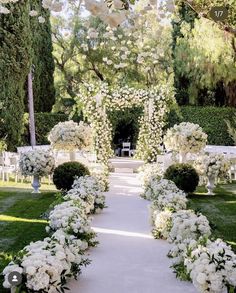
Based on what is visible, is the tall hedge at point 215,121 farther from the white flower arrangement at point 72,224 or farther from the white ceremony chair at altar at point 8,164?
the white flower arrangement at point 72,224

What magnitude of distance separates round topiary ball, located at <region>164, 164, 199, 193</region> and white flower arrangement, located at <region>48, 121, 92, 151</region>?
8.92 ft

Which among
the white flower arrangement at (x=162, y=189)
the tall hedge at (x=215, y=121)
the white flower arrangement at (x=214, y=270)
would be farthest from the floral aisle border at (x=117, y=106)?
the white flower arrangement at (x=214, y=270)

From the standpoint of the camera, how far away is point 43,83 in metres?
28.7

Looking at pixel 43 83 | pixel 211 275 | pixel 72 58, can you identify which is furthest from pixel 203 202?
pixel 72 58

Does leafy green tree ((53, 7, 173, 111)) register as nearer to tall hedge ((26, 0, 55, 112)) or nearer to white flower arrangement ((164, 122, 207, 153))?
tall hedge ((26, 0, 55, 112))

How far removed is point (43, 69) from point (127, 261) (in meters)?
22.3

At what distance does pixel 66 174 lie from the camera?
14070 mm

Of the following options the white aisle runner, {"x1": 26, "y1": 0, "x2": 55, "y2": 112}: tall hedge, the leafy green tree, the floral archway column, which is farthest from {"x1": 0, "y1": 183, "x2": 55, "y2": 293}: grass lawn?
the leafy green tree

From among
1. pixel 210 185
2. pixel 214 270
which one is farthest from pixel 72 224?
pixel 210 185

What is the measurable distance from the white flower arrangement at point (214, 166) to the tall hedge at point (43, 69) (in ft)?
49.5

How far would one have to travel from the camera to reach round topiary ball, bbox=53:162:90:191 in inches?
553

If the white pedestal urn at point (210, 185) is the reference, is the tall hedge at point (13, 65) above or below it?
above

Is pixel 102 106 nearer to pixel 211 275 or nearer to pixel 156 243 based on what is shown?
pixel 156 243

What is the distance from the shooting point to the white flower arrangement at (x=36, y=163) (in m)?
14.4
